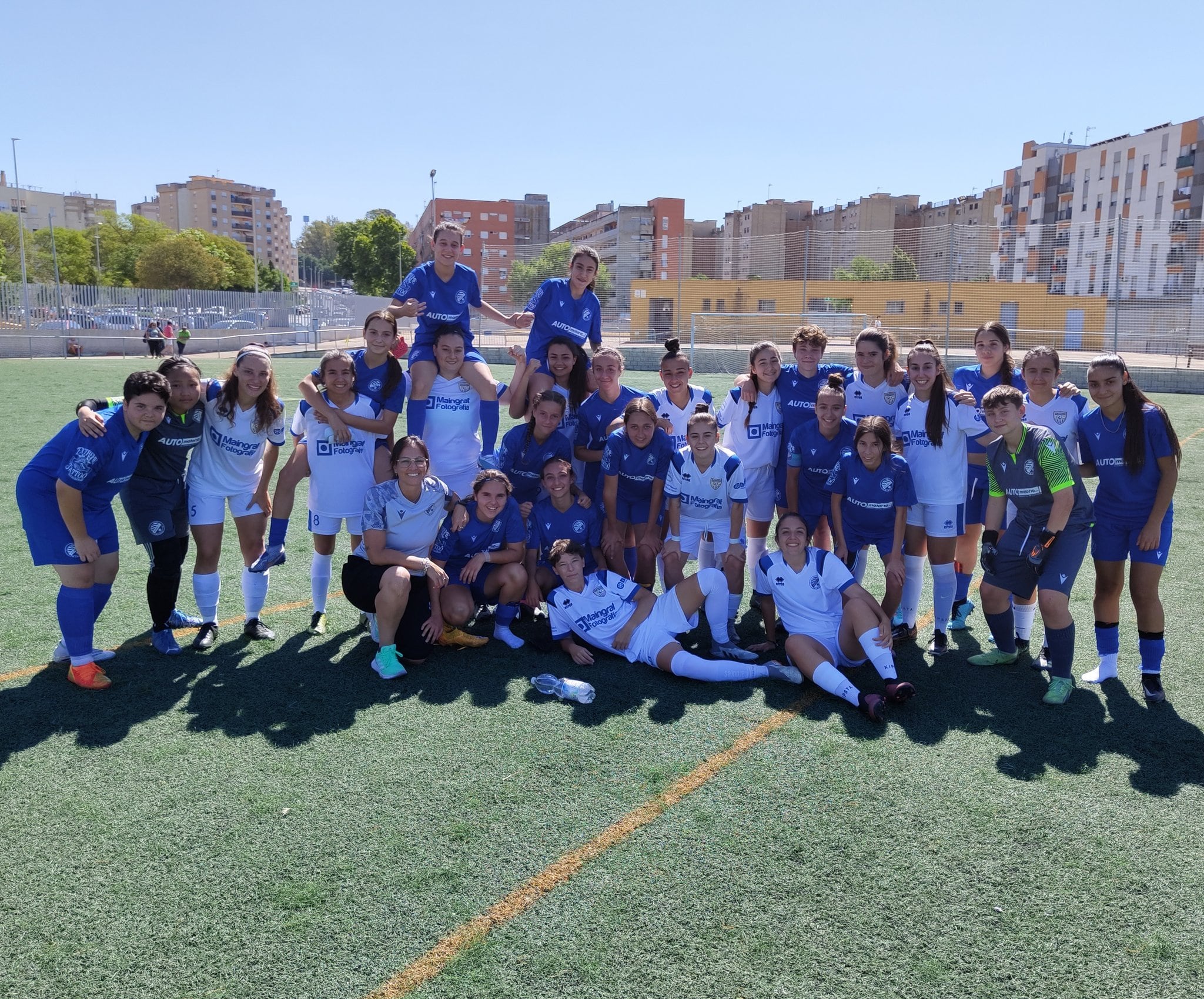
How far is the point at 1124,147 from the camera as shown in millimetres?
71188

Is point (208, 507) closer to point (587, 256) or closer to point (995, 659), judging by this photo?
point (587, 256)

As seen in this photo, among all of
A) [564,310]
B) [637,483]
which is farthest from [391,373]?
[637,483]

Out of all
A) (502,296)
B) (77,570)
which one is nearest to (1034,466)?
(77,570)

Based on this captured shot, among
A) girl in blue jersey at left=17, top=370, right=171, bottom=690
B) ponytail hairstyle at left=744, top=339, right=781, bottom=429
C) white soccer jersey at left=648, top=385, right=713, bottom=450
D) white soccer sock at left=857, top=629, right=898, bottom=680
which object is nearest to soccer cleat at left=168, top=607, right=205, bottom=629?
girl in blue jersey at left=17, top=370, right=171, bottom=690

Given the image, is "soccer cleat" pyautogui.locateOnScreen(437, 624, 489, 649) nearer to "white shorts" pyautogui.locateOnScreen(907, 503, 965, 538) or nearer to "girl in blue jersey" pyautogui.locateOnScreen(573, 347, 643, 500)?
"girl in blue jersey" pyautogui.locateOnScreen(573, 347, 643, 500)

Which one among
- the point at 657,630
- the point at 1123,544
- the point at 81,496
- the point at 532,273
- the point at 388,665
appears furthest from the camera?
the point at 532,273

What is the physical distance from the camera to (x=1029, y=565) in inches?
180

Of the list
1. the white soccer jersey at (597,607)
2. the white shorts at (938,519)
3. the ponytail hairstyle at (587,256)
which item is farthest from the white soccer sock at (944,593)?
the ponytail hairstyle at (587,256)

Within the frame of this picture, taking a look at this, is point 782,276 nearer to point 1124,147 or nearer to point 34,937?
point 34,937

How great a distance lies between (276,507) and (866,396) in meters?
3.70

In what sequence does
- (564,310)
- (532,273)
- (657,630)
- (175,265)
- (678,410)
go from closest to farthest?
(657,630) < (678,410) < (564,310) < (532,273) < (175,265)

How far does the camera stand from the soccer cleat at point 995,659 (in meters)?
4.92

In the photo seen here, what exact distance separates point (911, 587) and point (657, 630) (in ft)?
5.45

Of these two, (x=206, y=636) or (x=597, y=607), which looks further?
(x=206, y=636)
